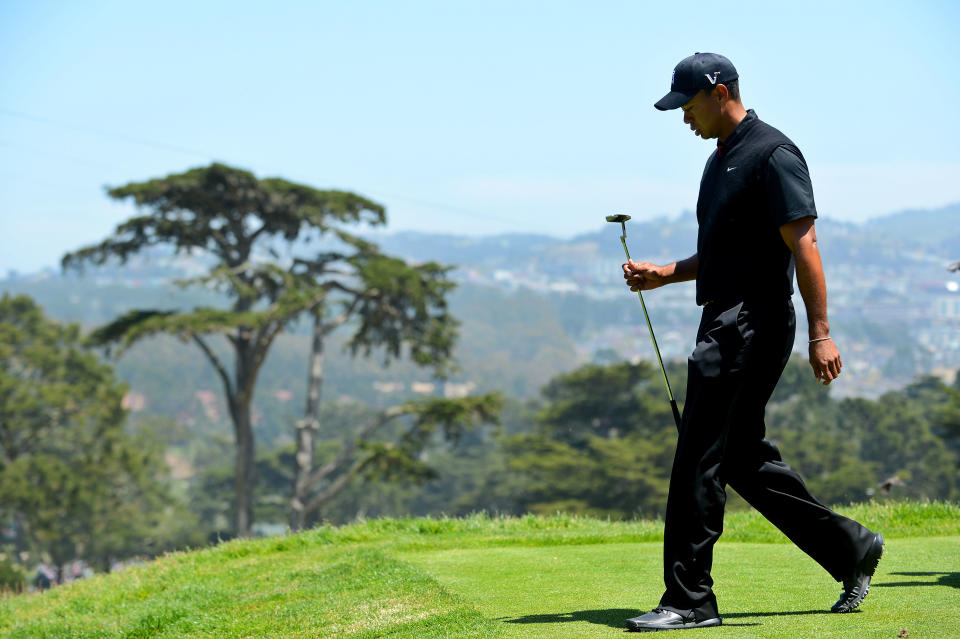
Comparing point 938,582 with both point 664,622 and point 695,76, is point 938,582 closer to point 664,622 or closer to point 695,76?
point 664,622

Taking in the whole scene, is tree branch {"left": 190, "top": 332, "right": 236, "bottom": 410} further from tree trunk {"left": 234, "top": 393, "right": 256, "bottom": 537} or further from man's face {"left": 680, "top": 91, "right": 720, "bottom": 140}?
man's face {"left": 680, "top": 91, "right": 720, "bottom": 140}

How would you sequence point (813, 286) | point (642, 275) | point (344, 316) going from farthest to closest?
point (344, 316), point (642, 275), point (813, 286)

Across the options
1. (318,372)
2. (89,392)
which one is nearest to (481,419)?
(318,372)

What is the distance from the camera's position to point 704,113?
434cm

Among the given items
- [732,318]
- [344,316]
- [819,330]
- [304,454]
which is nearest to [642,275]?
[732,318]

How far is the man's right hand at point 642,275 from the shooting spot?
15.1ft

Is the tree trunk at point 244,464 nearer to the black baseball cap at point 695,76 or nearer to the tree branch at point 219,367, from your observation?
the tree branch at point 219,367

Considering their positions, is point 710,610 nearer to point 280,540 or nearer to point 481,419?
point 280,540

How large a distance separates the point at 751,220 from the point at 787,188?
0.65 feet

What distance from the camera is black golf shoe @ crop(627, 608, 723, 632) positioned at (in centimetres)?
406

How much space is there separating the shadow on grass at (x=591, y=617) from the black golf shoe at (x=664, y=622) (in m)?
0.15

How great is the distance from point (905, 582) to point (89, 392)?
158 feet

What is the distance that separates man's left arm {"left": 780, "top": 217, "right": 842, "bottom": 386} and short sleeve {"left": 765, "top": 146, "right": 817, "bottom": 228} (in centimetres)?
3

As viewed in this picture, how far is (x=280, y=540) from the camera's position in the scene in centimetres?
823
